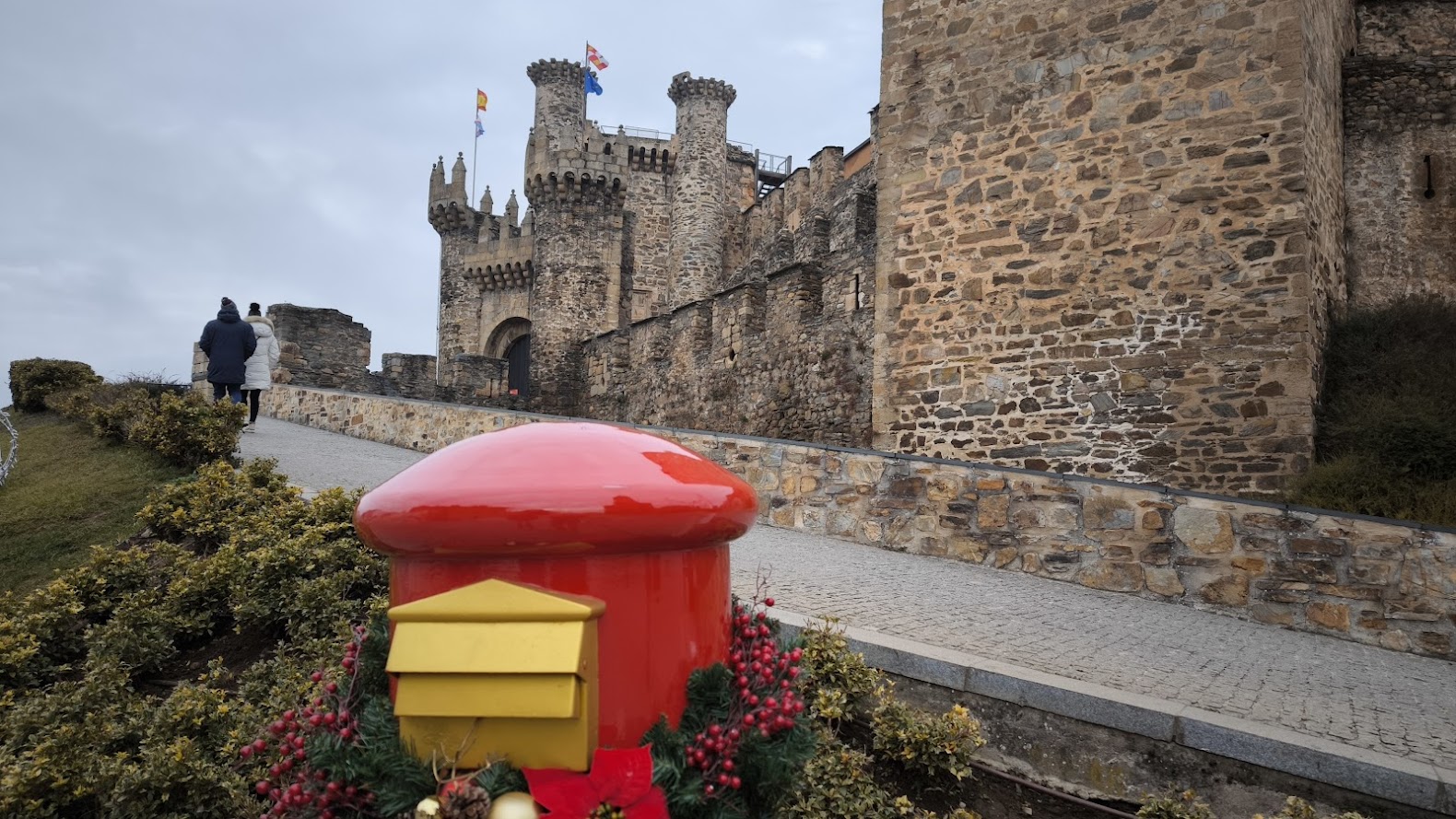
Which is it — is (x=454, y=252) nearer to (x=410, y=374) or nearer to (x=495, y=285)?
(x=495, y=285)

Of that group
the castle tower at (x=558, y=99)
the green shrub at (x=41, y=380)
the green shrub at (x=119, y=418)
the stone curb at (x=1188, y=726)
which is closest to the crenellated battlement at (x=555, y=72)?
the castle tower at (x=558, y=99)

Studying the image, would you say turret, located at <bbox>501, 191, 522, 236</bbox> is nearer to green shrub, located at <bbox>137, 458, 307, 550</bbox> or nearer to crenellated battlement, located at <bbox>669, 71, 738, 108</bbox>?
crenellated battlement, located at <bbox>669, 71, 738, 108</bbox>

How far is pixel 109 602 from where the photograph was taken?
561 centimetres

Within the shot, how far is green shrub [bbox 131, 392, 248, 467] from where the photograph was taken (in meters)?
9.48

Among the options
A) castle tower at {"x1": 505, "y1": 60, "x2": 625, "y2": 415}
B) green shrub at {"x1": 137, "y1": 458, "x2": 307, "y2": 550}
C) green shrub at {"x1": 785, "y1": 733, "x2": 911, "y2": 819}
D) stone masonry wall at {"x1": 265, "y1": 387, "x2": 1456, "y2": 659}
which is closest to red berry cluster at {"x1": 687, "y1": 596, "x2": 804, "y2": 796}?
green shrub at {"x1": 785, "y1": 733, "x2": 911, "y2": 819}

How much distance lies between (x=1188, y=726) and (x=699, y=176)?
30.8 metres

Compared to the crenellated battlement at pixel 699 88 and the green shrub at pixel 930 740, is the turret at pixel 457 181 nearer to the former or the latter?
the crenellated battlement at pixel 699 88

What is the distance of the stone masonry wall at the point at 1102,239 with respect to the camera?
8.67m

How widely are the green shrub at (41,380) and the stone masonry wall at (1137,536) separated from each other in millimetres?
13174

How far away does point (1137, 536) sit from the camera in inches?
276

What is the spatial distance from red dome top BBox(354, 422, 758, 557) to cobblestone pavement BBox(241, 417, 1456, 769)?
124 inches

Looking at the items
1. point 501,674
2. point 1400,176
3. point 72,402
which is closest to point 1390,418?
point 1400,176

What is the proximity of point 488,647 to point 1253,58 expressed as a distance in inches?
372

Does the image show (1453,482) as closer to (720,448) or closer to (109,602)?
(720,448)
